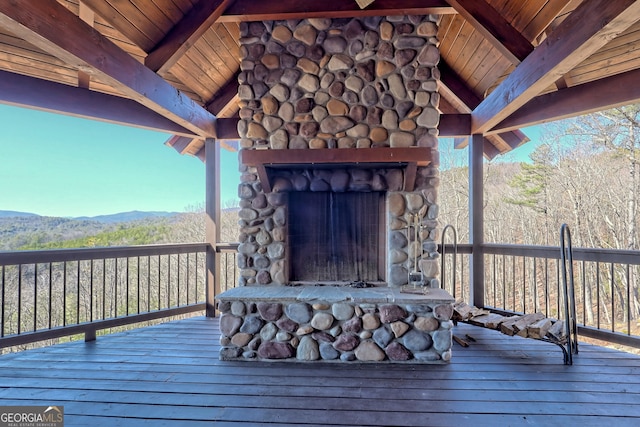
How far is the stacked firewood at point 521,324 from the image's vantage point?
273 centimetres

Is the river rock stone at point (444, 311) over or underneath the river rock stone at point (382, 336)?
over

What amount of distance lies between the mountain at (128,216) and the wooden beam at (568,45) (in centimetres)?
1177

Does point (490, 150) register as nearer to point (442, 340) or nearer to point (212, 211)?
point (442, 340)

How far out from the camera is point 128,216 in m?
12.2

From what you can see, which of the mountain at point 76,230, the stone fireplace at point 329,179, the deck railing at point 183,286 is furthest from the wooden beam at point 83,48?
the mountain at point 76,230

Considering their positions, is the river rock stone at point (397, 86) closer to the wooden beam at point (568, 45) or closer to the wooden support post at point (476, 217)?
the wooden beam at point (568, 45)

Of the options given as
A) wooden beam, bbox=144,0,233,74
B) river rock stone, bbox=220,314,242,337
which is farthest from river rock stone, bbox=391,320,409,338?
wooden beam, bbox=144,0,233,74

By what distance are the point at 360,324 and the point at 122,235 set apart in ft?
33.3

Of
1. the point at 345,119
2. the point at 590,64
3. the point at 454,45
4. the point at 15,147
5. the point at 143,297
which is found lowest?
the point at 143,297

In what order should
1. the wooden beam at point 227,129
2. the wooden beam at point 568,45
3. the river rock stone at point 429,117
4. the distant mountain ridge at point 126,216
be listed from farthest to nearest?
the distant mountain ridge at point 126,216, the wooden beam at point 227,129, the river rock stone at point 429,117, the wooden beam at point 568,45

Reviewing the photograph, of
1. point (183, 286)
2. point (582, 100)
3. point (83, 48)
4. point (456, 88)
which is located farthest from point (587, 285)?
point (183, 286)

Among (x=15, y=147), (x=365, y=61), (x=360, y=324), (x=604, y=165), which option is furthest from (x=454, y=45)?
(x=15, y=147)

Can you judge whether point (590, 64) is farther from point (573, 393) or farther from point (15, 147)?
point (15, 147)

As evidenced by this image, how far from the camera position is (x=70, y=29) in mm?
2025
